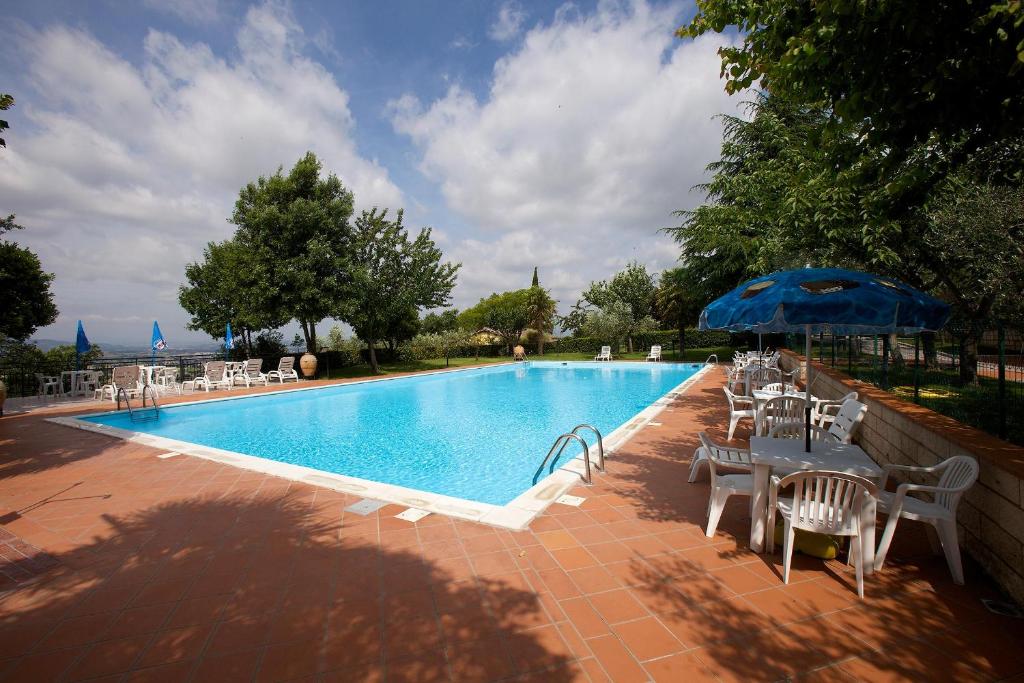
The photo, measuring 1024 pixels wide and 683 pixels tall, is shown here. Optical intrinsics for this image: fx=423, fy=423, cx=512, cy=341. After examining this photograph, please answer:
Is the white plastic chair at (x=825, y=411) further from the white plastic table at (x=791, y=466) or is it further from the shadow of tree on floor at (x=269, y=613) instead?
the shadow of tree on floor at (x=269, y=613)

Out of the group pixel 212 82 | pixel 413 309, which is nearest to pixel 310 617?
pixel 212 82

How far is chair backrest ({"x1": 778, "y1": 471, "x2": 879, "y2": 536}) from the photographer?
286 cm

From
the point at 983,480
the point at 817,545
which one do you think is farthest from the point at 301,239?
the point at 983,480

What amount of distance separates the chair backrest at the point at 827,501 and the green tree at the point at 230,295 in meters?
19.1

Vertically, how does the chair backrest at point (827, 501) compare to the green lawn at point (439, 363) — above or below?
below

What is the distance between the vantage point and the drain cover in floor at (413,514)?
165 inches

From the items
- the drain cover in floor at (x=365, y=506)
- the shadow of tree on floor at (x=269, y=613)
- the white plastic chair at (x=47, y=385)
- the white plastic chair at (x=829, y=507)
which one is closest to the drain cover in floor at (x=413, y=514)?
the drain cover in floor at (x=365, y=506)

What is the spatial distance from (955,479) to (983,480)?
5.6 inches

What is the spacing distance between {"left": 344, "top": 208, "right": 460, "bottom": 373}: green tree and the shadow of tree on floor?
16.4m

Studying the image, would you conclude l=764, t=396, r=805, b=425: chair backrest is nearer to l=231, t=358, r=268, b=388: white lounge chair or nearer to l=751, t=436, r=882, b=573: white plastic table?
l=751, t=436, r=882, b=573: white plastic table

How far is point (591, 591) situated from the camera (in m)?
2.94

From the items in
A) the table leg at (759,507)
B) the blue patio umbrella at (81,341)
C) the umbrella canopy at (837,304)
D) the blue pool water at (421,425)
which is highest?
the blue patio umbrella at (81,341)

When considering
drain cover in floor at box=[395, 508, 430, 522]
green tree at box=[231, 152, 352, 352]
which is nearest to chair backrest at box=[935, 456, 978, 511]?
drain cover in floor at box=[395, 508, 430, 522]

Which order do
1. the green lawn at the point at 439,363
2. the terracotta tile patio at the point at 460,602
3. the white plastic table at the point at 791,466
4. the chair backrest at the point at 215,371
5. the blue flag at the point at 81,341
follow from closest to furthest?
the terracotta tile patio at the point at 460,602 → the white plastic table at the point at 791,466 → the blue flag at the point at 81,341 → the chair backrest at the point at 215,371 → the green lawn at the point at 439,363
